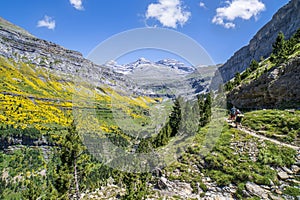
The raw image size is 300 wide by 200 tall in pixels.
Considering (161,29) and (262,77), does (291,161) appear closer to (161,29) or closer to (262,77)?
(161,29)

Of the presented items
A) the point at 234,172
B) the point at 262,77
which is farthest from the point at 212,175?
the point at 262,77

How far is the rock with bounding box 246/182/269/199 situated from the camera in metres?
14.5

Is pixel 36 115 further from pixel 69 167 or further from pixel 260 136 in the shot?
pixel 260 136

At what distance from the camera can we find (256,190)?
14945mm

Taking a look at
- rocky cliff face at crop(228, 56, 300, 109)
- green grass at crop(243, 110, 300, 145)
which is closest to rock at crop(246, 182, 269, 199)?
green grass at crop(243, 110, 300, 145)

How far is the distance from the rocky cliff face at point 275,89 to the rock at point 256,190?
18387 mm

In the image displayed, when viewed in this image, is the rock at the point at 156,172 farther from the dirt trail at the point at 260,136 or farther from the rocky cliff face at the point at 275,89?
the rocky cliff face at the point at 275,89

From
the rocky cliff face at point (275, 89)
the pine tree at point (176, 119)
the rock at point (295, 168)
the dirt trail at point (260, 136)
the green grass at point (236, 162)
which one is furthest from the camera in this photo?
the pine tree at point (176, 119)

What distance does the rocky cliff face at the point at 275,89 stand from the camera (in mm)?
30188

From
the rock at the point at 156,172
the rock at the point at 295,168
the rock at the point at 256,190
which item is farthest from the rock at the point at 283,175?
the rock at the point at 156,172

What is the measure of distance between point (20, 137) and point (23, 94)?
58.3 m

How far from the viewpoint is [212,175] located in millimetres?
17938

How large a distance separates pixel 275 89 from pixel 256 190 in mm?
24411

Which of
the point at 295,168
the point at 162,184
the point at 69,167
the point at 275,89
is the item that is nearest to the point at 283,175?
the point at 295,168
